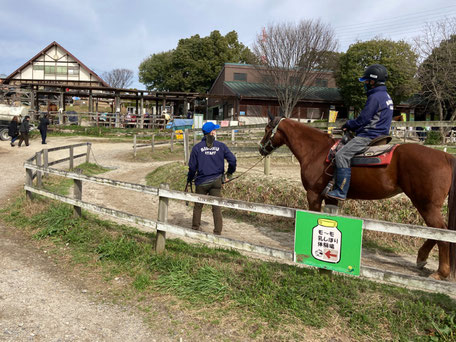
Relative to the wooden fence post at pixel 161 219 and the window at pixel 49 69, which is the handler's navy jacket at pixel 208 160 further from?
the window at pixel 49 69

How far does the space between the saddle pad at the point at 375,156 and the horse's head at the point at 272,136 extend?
167 centimetres

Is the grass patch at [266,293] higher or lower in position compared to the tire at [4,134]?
lower

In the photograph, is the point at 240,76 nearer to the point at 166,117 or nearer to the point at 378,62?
the point at 166,117

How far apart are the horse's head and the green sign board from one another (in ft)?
8.92

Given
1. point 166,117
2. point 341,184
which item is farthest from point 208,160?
point 166,117

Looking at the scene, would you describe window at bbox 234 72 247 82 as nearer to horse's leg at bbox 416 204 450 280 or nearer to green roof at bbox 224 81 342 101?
green roof at bbox 224 81 342 101

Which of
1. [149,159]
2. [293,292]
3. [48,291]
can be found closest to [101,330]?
[48,291]

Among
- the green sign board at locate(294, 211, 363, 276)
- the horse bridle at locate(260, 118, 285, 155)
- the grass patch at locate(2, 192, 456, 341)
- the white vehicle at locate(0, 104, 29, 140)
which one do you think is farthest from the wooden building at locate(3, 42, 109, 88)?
the green sign board at locate(294, 211, 363, 276)

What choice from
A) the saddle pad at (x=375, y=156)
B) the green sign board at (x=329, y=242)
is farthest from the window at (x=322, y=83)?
the green sign board at (x=329, y=242)

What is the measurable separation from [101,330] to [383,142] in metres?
4.48

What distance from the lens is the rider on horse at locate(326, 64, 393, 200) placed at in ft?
16.1

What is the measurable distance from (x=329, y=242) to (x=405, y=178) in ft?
6.23

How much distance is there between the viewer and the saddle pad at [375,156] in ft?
16.2

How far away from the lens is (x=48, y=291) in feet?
13.5
